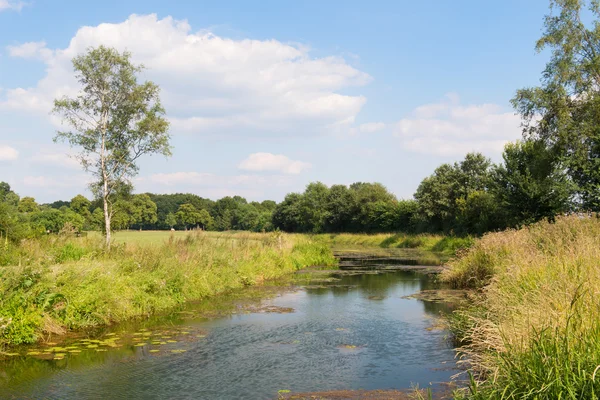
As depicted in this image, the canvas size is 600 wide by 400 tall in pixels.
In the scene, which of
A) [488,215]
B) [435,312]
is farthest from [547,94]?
[435,312]

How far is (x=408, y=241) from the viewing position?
47.0m

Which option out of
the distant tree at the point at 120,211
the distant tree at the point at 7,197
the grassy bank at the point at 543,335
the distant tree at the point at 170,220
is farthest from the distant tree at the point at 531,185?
the distant tree at the point at 170,220

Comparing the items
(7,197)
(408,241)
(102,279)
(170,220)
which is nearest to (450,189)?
(408,241)

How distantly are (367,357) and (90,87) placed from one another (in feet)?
67.2

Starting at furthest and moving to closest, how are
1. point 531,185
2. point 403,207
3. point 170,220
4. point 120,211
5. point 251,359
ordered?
point 170,220 < point 403,207 < point 531,185 < point 120,211 < point 251,359

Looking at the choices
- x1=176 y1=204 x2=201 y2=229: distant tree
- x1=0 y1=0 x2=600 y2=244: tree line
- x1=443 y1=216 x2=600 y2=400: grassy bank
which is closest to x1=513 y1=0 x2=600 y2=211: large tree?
x1=0 y1=0 x2=600 y2=244: tree line

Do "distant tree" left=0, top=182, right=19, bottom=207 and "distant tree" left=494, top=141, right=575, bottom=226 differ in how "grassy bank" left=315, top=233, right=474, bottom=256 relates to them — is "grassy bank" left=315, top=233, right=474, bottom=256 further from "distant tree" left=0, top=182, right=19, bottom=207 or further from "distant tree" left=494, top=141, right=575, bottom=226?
"distant tree" left=0, top=182, right=19, bottom=207

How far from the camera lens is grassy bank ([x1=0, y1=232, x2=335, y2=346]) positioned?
952cm

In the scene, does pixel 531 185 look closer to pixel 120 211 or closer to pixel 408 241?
pixel 408 241

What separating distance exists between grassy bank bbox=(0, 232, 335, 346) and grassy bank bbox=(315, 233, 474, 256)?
61.4 ft

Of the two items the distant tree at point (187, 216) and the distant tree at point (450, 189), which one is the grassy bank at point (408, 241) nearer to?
the distant tree at point (450, 189)

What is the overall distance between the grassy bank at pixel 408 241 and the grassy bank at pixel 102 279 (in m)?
18.7

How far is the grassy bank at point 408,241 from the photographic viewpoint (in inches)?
1478

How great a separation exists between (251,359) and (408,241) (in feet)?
132
